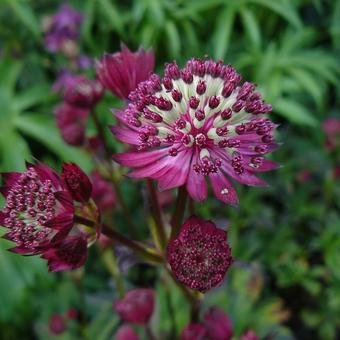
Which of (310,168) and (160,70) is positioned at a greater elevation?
(160,70)

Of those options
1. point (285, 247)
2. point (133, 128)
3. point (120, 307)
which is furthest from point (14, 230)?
point (285, 247)

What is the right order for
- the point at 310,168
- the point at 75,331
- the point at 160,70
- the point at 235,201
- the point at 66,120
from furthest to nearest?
the point at 160,70 → the point at 310,168 → the point at 75,331 → the point at 66,120 → the point at 235,201

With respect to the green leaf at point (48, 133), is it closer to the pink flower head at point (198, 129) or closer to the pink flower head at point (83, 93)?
the pink flower head at point (83, 93)

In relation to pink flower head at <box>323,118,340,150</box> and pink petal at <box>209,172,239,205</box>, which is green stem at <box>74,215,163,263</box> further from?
pink flower head at <box>323,118,340,150</box>

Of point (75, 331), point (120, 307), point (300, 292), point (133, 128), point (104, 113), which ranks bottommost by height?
point (300, 292)

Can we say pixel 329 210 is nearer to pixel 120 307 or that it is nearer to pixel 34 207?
pixel 120 307

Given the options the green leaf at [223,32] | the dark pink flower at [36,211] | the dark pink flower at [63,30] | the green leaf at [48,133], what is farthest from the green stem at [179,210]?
the dark pink flower at [63,30]
